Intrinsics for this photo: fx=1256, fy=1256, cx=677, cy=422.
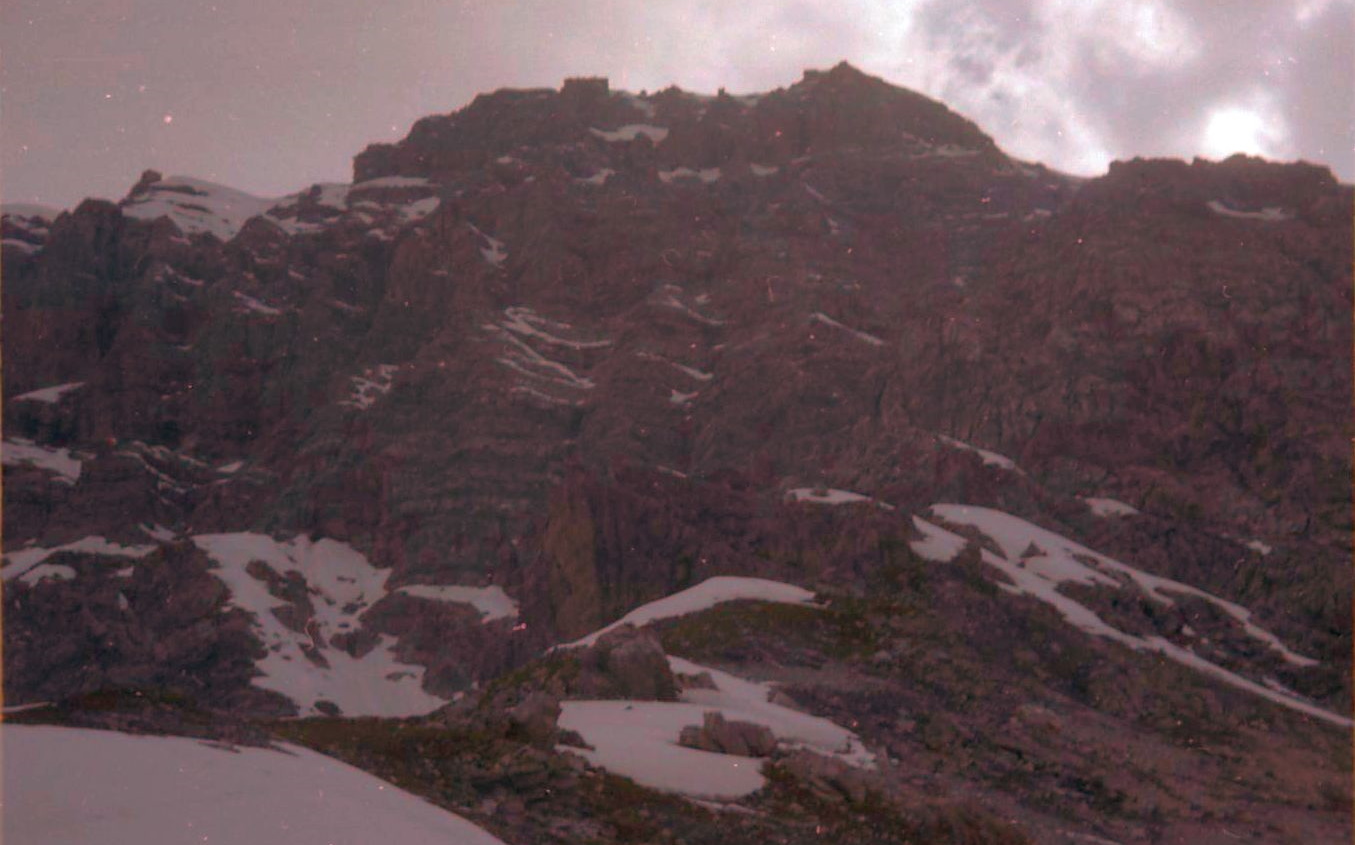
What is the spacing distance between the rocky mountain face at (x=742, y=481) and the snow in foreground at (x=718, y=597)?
291 mm

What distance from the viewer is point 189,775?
13016mm

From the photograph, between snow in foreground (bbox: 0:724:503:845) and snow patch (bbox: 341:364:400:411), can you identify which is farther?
snow patch (bbox: 341:364:400:411)

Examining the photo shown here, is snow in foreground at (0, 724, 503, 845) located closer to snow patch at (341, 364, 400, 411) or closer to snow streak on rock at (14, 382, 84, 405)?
snow patch at (341, 364, 400, 411)

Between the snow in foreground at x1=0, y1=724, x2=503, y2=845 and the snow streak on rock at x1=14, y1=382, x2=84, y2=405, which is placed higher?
the snow in foreground at x1=0, y1=724, x2=503, y2=845

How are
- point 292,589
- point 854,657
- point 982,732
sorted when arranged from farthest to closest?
point 292,589 → point 854,657 → point 982,732

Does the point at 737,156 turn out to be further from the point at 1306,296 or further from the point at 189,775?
the point at 189,775

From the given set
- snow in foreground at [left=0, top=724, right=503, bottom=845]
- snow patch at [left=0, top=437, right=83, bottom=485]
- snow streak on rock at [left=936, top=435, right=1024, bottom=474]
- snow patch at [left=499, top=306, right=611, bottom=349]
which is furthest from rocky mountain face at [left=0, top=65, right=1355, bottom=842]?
snow in foreground at [left=0, top=724, right=503, bottom=845]

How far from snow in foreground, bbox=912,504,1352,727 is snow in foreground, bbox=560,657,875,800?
19.9 m

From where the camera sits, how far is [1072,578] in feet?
169

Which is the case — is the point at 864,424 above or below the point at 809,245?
below

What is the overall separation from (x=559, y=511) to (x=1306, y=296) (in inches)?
2142

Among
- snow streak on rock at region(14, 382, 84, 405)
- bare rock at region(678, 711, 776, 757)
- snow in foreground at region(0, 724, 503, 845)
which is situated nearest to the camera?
snow in foreground at region(0, 724, 503, 845)

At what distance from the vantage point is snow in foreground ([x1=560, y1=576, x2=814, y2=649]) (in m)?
39.0

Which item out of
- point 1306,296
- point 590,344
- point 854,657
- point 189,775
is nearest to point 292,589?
point 590,344
